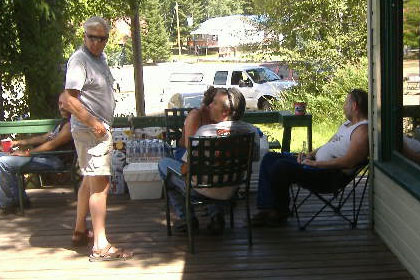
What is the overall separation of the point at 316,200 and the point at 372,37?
5.58ft

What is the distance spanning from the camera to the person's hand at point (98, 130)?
385cm

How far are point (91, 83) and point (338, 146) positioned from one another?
1.84m

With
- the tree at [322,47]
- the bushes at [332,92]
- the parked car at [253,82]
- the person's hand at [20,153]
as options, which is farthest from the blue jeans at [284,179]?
the parked car at [253,82]

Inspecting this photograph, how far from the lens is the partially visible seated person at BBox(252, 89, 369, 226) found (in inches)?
173

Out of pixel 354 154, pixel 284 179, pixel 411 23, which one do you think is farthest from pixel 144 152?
pixel 411 23

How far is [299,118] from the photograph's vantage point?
6.17m

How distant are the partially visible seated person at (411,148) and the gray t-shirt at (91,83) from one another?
193 cm

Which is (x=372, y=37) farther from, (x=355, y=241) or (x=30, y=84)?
(x=30, y=84)

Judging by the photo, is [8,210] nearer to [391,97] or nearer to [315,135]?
[391,97]

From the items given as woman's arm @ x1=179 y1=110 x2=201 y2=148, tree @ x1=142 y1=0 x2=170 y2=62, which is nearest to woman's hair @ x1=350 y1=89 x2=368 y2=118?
woman's arm @ x1=179 y1=110 x2=201 y2=148

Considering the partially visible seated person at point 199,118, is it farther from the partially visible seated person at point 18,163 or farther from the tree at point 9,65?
the tree at point 9,65

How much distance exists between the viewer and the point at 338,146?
4535 millimetres

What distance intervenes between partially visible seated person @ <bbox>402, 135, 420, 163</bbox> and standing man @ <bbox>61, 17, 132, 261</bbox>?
6.31ft

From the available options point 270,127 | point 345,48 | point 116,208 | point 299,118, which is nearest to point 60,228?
point 116,208
